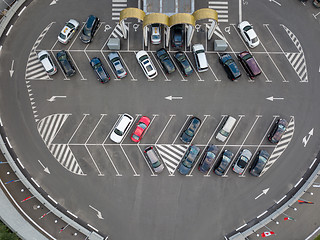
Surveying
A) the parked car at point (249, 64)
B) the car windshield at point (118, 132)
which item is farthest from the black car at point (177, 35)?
the car windshield at point (118, 132)

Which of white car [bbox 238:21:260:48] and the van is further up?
white car [bbox 238:21:260:48]

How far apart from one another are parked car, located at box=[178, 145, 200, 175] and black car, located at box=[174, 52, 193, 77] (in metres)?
9.60

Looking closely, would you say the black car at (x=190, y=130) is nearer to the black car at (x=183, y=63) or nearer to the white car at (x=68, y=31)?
the black car at (x=183, y=63)

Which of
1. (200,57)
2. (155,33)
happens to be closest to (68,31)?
(155,33)

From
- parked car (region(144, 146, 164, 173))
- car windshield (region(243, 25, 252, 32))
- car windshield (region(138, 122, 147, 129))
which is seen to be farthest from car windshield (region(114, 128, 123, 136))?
car windshield (region(243, 25, 252, 32))

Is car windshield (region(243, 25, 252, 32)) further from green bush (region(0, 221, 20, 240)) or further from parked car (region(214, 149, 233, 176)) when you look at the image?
green bush (region(0, 221, 20, 240))

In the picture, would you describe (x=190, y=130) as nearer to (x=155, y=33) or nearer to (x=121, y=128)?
(x=121, y=128)

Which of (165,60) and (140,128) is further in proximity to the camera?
(165,60)

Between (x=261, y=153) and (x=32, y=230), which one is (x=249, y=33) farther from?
(x=32, y=230)

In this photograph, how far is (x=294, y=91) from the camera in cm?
3603

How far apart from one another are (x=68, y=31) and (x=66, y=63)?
424 cm

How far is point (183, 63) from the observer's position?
1375 inches

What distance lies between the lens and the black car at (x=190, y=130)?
114 ft

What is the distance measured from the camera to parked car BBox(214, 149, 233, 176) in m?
34.6
